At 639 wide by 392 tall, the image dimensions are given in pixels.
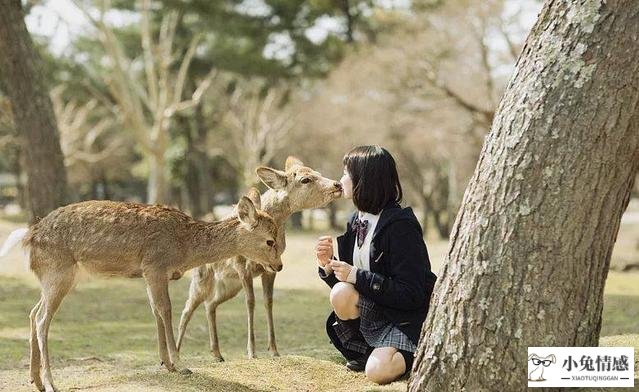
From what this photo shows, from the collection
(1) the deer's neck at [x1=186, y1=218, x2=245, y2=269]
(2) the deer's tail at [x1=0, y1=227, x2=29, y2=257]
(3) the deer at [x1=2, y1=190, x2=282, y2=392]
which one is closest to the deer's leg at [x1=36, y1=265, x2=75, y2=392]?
(3) the deer at [x1=2, y1=190, x2=282, y2=392]

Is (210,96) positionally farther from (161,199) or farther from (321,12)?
(161,199)

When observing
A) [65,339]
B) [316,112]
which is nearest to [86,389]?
[65,339]

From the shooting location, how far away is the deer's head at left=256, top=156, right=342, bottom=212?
670 centimetres

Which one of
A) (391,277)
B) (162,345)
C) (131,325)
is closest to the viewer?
(391,277)

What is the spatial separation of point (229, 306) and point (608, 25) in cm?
885

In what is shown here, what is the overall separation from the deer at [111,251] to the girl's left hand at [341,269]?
0.80 m

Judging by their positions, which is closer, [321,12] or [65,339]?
[65,339]

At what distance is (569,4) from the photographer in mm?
3838

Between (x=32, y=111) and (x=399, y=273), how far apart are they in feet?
27.1

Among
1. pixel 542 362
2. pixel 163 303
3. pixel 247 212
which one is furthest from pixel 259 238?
pixel 542 362

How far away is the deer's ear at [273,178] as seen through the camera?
6.67 metres

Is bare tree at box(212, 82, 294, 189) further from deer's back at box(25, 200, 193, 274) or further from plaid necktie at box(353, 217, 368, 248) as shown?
plaid necktie at box(353, 217, 368, 248)

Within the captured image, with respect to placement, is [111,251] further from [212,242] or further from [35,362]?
[35,362]

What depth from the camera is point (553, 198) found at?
12.3 feet
